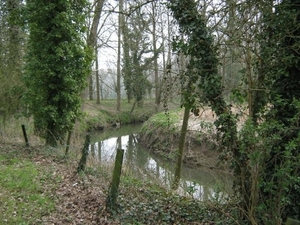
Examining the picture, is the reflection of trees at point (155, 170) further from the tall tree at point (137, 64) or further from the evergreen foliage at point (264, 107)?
the tall tree at point (137, 64)

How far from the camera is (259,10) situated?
490cm

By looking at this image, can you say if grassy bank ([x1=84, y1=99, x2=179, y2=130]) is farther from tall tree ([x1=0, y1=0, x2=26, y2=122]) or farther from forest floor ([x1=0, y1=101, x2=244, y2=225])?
forest floor ([x1=0, y1=101, x2=244, y2=225])

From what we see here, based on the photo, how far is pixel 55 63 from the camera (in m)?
10.4

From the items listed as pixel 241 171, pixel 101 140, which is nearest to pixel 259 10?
pixel 241 171

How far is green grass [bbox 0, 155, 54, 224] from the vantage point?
503cm

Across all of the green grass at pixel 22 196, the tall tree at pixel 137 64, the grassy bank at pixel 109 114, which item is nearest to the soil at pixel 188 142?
the green grass at pixel 22 196

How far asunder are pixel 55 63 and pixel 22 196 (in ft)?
18.9

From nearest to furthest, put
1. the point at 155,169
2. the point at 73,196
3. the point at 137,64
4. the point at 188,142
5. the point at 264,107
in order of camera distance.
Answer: the point at 264,107, the point at 73,196, the point at 155,169, the point at 188,142, the point at 137,64

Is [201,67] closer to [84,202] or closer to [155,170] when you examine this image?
[84,202]

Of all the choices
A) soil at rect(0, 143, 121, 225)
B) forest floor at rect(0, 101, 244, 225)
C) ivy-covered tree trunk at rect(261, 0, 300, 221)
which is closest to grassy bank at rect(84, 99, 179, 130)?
soil at rect(0, 143, 121, 225)

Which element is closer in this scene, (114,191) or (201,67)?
(201,67)

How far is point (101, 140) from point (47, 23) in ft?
34.3

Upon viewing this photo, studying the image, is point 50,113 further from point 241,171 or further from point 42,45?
point 241,171

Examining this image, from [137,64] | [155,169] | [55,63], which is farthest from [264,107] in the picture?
[137,64]
